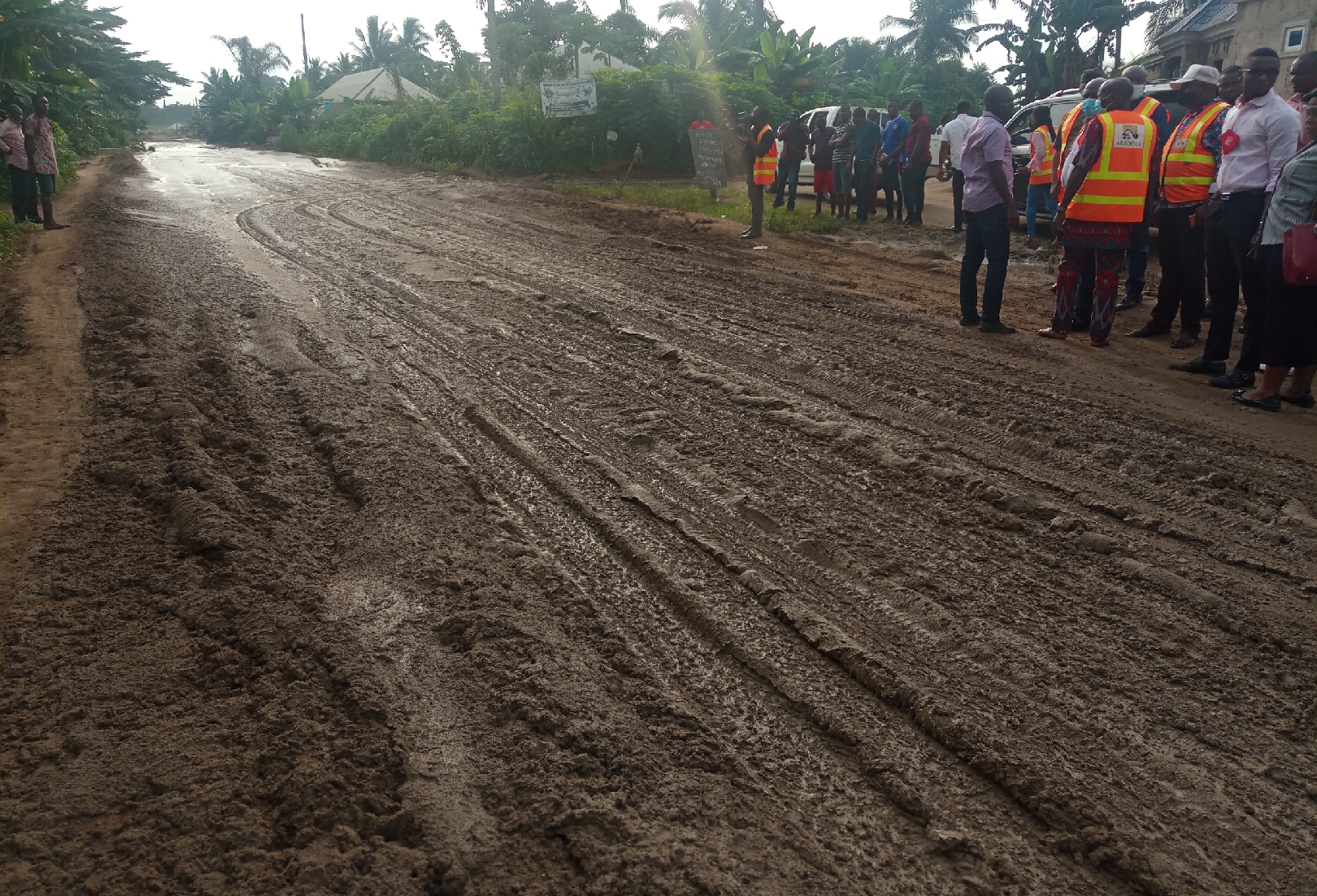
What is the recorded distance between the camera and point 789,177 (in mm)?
14406

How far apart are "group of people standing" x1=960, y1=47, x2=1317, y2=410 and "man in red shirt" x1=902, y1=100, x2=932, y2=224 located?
492 centimetres

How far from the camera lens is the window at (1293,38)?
19.7m

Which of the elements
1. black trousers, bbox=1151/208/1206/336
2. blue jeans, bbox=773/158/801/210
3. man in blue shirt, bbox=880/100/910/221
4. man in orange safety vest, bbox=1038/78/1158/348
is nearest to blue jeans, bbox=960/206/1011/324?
man in orange safety vest, bbox=1038/78/1158/348

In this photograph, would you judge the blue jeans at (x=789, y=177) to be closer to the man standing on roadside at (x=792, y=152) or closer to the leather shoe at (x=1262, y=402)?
the man standing on roadside at (x=792, y=152)

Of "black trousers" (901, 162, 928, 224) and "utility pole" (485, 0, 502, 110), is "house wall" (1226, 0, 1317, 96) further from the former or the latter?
"utility pole" (485, 0, 502, 110)

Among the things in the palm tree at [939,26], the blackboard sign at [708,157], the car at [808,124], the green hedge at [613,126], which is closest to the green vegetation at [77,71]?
the green hedge at [613,126]

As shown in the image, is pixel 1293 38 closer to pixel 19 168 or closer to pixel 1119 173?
pixel 1119 173

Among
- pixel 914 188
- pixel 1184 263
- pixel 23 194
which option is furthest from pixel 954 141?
pixel 23 194

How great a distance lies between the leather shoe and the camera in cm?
493

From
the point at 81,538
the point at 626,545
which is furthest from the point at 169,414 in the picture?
the point at 626,545

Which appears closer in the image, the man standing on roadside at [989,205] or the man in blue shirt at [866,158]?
the man standing on roadside at [989,205]

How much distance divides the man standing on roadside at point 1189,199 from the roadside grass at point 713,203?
5.92m

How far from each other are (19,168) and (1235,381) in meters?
14.9

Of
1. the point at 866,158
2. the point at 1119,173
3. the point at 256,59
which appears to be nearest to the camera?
the point at 1119,173
